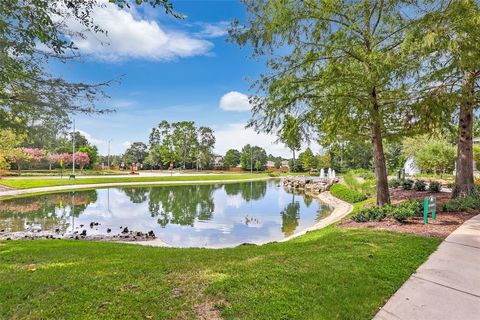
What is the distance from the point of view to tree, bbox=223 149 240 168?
260 feet

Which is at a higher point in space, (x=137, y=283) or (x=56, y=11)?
(x=56, y=11)

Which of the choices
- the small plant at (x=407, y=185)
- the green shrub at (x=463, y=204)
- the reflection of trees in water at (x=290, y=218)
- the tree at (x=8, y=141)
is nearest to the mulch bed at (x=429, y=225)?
the green shrub at (x=463, y=204)

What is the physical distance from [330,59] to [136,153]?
241 feet

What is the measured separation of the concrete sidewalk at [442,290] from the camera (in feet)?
11.2

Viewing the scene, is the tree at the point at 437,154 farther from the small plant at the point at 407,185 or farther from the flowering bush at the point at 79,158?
the flowering bush at the point at 79,158

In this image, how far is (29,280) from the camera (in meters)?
4.14

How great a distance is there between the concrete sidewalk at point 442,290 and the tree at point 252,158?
68.0 meters

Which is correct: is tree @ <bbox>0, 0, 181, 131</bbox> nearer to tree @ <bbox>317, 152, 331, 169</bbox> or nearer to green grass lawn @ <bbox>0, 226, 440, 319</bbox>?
green grass lawn @ <bbox>0, 226, 440, 319</bbox>

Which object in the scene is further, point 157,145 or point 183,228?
point 157,145

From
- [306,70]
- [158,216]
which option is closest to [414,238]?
[306,70]

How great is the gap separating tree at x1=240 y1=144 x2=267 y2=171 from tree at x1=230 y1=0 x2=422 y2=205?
64.4 metres

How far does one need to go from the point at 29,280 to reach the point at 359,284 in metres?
4.53

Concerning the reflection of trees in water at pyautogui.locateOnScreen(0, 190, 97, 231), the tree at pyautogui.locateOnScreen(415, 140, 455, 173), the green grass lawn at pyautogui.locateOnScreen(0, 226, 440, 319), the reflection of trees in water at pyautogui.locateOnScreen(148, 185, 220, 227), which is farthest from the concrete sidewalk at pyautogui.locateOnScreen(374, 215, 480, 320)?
the tree at pyautogui.locateOnScreen(415, 140, 455, 173)

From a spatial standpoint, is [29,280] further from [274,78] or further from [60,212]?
[60,212]
